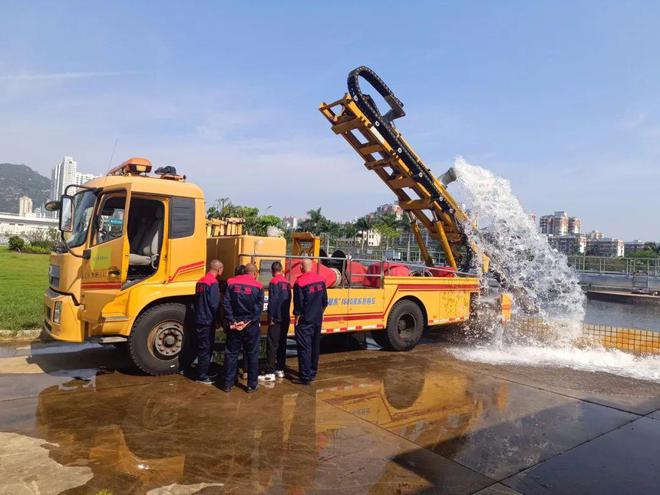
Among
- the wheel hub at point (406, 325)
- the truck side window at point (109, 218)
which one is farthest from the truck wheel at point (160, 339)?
the wheel hub at point (406, 325)

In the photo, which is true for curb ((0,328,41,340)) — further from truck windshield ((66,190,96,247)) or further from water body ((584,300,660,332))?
water body ((584,300,660,332))

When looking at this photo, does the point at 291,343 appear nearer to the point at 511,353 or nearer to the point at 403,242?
the point at 511,353

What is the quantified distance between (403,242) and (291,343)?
15403 millimetres

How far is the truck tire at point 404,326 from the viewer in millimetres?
8164

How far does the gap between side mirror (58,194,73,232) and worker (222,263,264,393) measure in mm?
2266

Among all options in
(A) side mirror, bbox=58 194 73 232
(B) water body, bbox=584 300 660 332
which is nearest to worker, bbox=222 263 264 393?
(A) side mirror, bbox=58 194 73 232

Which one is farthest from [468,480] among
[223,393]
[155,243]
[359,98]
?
[359,98]

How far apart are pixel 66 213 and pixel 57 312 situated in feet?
4.04

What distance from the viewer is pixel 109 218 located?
6.05m

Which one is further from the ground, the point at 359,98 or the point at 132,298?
the point at 359,98

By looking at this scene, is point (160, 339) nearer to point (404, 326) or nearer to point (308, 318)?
point (308, 318)

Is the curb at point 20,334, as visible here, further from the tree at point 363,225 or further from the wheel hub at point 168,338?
the tree at point 363,225

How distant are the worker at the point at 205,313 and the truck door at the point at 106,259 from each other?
942 mm

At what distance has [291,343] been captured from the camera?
891 centimetres
